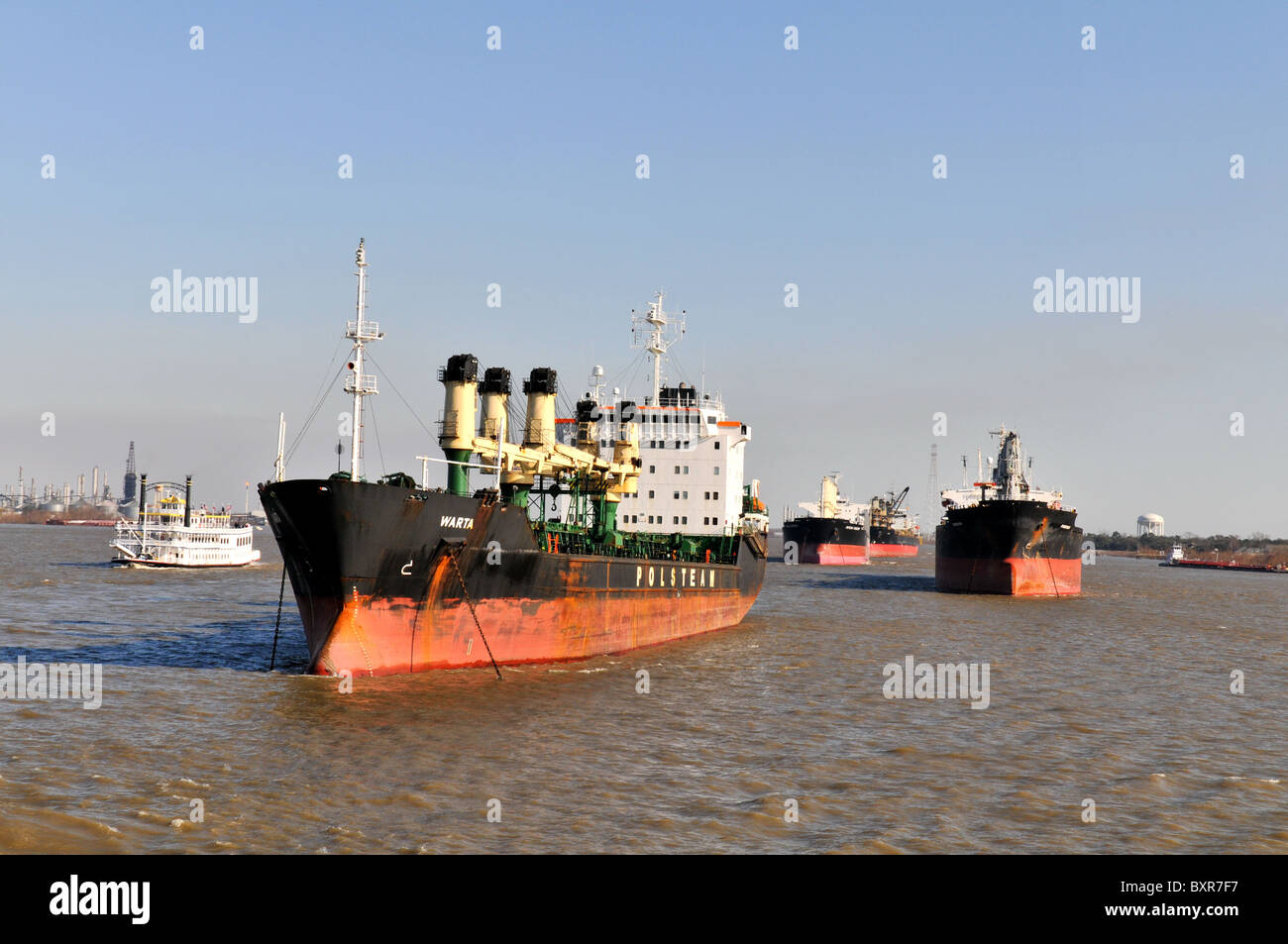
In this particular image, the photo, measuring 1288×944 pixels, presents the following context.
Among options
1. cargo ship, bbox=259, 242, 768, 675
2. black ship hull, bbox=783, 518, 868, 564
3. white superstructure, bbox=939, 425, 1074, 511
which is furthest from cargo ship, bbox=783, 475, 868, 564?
cargo ship, bbox=259, 242, 768, 675

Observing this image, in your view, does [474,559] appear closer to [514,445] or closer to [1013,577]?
[514,445]

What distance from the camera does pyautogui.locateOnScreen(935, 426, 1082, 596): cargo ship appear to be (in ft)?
185

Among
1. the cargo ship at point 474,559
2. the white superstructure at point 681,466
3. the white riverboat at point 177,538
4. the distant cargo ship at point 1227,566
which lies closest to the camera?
the cargo ship at point 474,559

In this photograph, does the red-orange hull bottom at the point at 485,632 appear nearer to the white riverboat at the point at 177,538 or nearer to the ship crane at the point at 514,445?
the ship crane at the point at 514,445

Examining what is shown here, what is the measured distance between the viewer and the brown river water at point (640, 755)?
474 inches

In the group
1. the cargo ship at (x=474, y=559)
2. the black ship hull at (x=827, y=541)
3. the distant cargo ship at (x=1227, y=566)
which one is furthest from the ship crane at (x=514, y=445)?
the distant cargo ship at (x=1227, y=566)

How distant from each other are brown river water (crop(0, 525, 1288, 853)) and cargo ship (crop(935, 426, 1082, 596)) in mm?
26007

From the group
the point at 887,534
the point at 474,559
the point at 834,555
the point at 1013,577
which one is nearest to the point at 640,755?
the point at 474,559

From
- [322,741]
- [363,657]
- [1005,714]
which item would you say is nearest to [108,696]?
Answer: [363,657]

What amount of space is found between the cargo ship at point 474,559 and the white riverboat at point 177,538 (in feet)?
139

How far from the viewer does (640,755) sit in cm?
1611
